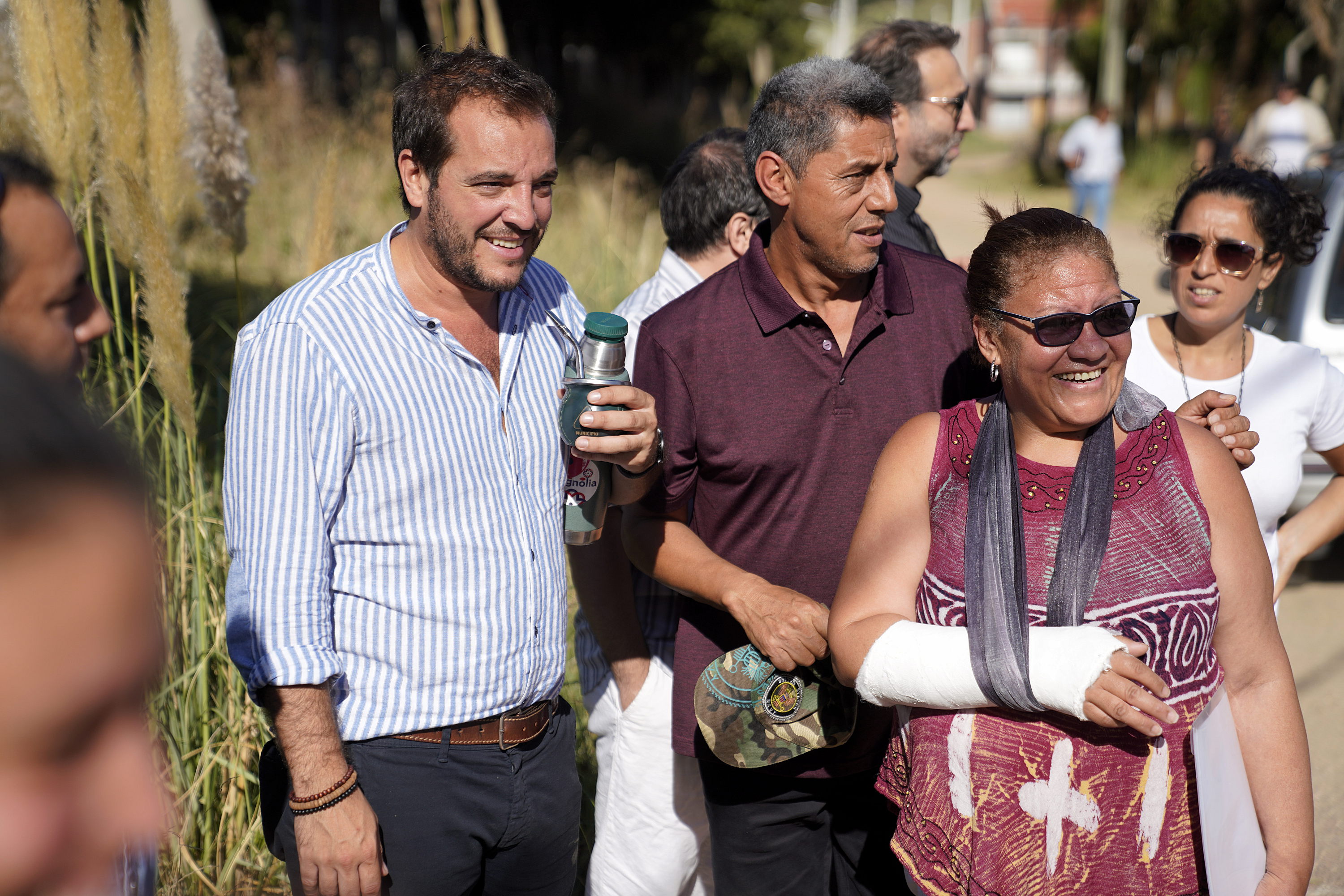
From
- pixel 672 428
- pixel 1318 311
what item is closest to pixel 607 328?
pixel 672 428

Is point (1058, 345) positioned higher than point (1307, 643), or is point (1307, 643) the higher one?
point (1058, 345)

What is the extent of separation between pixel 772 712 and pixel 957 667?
1.83ft

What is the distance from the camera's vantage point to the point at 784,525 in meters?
2.46

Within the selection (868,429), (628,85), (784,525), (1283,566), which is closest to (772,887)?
(784,525)

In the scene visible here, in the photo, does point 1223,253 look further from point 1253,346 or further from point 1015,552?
point 1015,552

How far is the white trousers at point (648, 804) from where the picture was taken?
281cm

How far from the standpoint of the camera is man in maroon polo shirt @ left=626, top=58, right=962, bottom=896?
2.45 meters

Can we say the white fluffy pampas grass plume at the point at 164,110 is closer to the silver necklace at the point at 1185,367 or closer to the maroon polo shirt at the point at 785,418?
the maroon polo shirt at the point at 785,418

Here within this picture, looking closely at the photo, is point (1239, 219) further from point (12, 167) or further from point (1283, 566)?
point (12, 167)

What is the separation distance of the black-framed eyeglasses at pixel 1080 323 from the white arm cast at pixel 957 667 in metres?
0.55

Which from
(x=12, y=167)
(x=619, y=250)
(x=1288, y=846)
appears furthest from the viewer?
(x=619, y=250)

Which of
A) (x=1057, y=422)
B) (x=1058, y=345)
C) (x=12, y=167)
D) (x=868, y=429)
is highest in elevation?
(x=12, y=167)

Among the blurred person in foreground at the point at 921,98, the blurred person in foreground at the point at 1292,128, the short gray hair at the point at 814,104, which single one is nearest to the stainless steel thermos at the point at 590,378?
the short gray hair at the point at 814,104

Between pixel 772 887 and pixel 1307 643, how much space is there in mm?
3945
